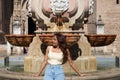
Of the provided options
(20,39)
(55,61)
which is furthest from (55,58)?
(20,39)

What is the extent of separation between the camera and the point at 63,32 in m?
9.43

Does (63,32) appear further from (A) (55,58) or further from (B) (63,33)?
(A) (55,58)

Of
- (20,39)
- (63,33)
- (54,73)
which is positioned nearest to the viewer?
(54,73)

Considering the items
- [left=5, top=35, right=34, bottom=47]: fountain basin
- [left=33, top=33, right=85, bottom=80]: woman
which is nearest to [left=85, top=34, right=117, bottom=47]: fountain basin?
[left=5, top=35, right=34, bottom=47]: fountain basin

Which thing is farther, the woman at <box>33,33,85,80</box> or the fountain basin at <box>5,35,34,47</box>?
the fountain basin at <box>5,35,34,47</box>

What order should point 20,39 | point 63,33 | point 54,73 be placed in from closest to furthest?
point 54,73
point 63,33
point 20,39

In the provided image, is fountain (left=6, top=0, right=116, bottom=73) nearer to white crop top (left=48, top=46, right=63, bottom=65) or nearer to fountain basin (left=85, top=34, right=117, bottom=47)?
fountain basin (left=85, top=34, right=117, bottom=47)

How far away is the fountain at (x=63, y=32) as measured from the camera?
9.37 meters

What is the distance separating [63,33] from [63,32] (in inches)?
1.1

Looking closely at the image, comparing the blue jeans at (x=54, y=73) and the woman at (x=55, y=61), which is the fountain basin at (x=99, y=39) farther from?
the blue jeans at (x=54, y=73)

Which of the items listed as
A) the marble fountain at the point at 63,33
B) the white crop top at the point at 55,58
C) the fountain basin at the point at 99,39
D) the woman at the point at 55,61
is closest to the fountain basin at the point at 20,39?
the marble fountain at the point at 63,33

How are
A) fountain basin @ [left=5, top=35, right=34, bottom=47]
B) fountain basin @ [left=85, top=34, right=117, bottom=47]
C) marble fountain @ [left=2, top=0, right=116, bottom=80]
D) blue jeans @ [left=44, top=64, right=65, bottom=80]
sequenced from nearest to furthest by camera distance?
blue jeans @ [left=44, top=64, right=65, bottom=80] → marble fountain @ [left=2, top=0, right=116, bottom=80] → fountain basin @ [left=85, top=34, right=117, bottom=47] → fountain basin @ [left=5, top=35, right=34, bottom=47]

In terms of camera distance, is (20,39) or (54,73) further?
(20,39)

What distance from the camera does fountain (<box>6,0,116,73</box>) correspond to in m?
9.37
